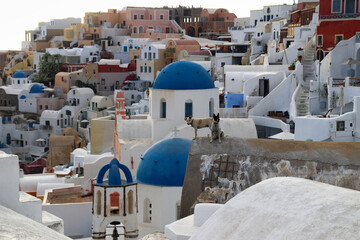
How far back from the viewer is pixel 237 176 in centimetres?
1460

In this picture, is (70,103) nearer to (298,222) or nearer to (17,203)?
(17,203)

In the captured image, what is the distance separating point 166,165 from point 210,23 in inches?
2535

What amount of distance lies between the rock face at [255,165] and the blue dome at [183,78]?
9.99 meters

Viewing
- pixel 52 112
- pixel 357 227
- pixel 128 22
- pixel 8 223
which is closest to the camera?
pixel 357 227

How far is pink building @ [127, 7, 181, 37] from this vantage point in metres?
78.0

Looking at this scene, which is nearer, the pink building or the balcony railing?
the balcony railing

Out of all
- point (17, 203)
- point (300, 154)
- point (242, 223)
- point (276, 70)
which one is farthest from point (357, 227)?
point (276, 70)

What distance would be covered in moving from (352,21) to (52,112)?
3034 centimetres

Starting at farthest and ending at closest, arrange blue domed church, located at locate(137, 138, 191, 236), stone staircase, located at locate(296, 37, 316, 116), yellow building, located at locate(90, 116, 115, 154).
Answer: yellow building, located at locate(90, 116, 115, 154) → stone staircase, located at locate(296, 37, 316, 116) → blue domed church, located at locate(137, 138, 191, 236)

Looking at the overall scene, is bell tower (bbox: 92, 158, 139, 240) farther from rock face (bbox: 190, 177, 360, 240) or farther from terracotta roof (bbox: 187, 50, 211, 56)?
terracotta roof (bbox: 187, 50, 211, 56)

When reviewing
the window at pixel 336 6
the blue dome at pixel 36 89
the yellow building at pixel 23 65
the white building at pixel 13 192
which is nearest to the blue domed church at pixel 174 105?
the window at pixel 336 6

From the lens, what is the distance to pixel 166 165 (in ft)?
63.2

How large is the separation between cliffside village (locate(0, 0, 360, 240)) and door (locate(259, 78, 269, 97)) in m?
0.06

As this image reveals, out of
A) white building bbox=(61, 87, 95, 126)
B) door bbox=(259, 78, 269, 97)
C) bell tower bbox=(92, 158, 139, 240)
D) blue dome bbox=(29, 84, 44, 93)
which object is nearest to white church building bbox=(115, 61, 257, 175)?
bell tower bbox=(92, 158, 139, 240)
